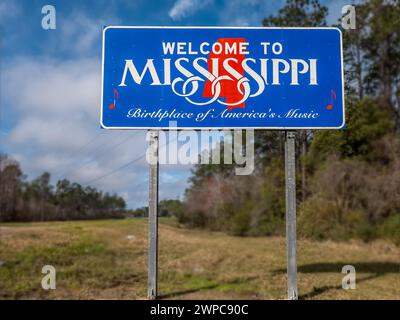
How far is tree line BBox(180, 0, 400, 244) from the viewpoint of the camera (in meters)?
14.7

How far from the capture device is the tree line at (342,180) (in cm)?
1470

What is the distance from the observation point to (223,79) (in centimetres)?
573

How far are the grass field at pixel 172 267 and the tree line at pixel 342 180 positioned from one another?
4.98 ft

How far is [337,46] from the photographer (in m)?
5.73

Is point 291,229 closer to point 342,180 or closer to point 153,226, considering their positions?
point 153,226

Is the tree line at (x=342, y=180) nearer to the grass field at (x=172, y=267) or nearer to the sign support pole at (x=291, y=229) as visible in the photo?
the grass field at (x=172, y=267)

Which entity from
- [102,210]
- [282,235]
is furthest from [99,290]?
[282,235]

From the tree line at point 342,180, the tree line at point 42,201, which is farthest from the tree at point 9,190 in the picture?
the tree line at point 342,180

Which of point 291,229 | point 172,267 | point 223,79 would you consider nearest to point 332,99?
point 223,79

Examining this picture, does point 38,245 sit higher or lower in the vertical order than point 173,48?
lower

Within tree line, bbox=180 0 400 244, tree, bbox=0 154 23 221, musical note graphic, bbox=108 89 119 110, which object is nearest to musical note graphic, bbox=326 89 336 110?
musical note graphic, bbox=108 89 119 110

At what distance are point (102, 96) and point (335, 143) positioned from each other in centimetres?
506

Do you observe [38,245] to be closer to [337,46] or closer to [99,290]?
[99,290]

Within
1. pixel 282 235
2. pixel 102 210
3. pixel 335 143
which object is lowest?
pixel 282 235
